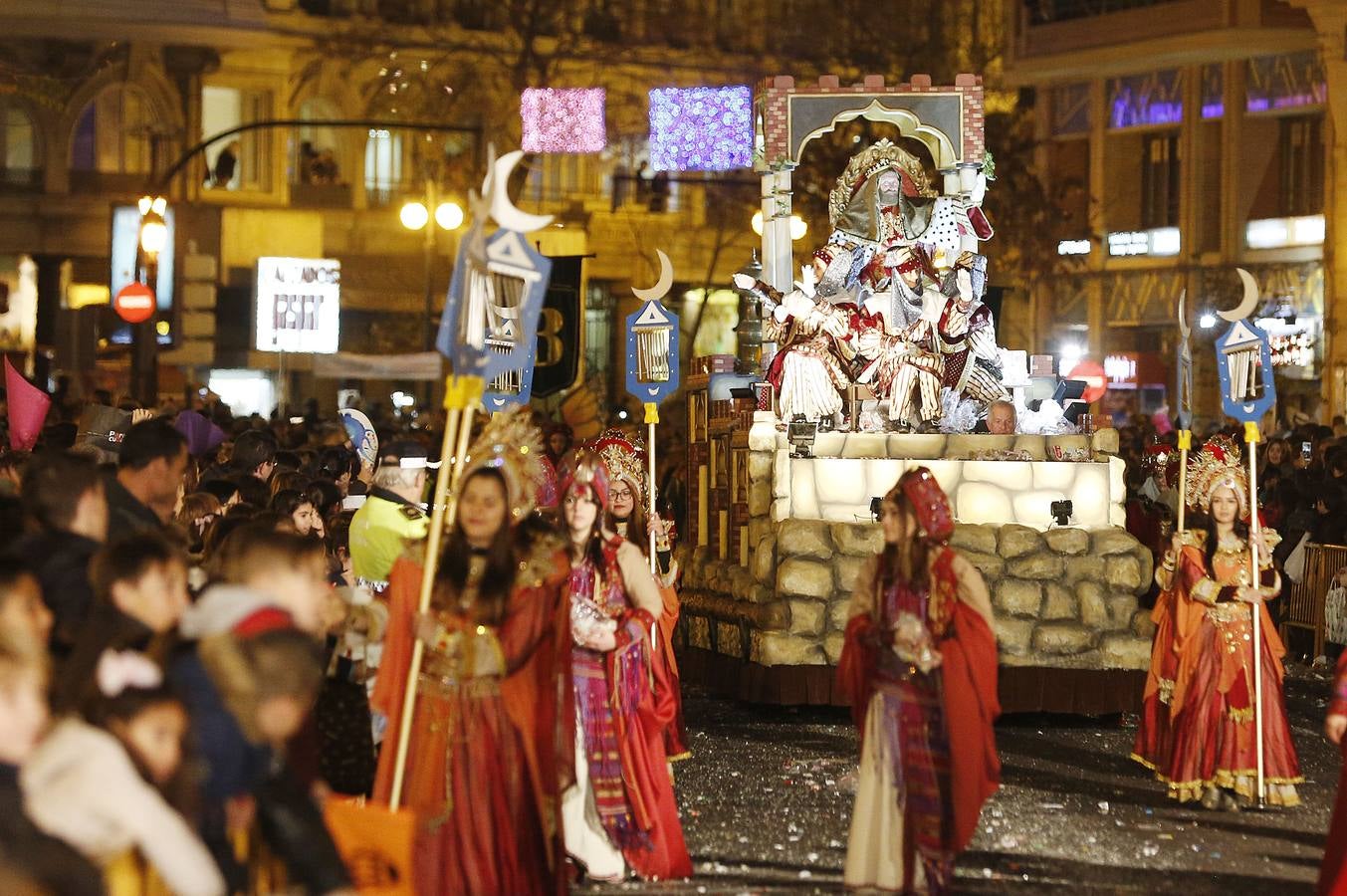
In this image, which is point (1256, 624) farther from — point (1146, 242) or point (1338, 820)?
point (1146, 242)

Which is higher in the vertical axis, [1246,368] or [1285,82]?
[1285,82]

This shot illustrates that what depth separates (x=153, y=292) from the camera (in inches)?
1036

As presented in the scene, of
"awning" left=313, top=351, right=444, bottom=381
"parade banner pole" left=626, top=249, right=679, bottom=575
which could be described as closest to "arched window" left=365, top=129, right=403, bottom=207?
"awning" left=313, top=351, right=444, bottom=381

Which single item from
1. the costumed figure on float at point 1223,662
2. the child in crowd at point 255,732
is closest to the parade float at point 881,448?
the costumed figure on float at point 1223,662

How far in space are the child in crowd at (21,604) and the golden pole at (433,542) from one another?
1.86 meters

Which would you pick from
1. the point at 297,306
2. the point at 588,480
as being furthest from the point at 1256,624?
the point at 297,306

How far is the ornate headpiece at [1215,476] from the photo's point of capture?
39.1 ft

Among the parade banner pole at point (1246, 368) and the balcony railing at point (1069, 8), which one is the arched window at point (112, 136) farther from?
the parade banner pole at point (1246, 368)

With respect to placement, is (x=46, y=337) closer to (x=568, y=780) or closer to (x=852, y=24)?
(x=852, y=24)

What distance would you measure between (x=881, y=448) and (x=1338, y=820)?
7.60 meters

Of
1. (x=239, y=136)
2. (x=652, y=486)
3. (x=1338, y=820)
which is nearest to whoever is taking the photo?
(x=1338, y=820)

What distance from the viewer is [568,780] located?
27.5 feet

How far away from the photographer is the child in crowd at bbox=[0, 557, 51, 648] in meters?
5.16

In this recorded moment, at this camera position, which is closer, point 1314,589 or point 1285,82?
point 1314,589
